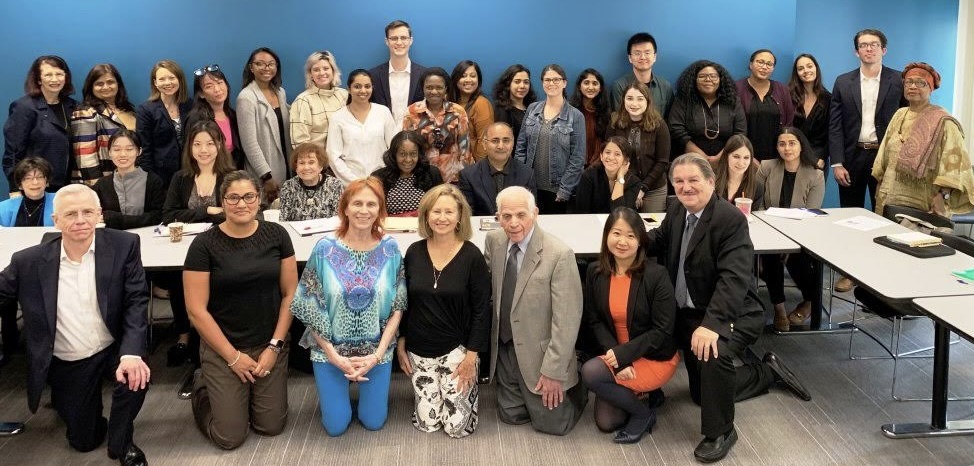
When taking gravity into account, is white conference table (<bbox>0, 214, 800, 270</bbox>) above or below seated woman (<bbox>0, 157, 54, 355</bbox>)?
below

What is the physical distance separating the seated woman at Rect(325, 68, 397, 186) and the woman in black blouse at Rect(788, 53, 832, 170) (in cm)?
305

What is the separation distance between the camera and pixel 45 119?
17.9 ft

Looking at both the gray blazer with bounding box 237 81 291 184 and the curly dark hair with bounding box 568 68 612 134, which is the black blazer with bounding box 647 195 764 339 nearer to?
the curly dark hair with bounding box 568 68 612 134

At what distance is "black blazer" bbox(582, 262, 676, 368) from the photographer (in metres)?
3.62

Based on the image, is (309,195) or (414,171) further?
(414,171)

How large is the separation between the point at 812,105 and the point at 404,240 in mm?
3514

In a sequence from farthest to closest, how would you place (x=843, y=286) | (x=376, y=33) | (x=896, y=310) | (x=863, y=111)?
(x=376, y=33) < (x=863, y=111) < (x=843, y=286) < (x=896, y=310)

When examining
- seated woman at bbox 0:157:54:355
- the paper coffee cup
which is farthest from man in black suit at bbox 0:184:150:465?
seated woman at bbox 0:157:54:355

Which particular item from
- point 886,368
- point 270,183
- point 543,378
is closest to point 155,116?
point 270,183

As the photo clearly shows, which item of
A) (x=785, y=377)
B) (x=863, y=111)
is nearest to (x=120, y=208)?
(x=785, y=377)

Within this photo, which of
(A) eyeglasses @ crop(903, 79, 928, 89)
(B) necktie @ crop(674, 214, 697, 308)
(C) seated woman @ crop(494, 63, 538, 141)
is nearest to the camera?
(B) necktie @ crop(674, 214, 697, 308)

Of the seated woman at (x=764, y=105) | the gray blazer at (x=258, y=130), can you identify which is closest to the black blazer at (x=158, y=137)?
the gray blazer at (x=258, y=130)

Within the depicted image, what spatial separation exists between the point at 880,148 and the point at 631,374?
3049mm

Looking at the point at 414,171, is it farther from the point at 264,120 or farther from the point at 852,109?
the point at 852,109
